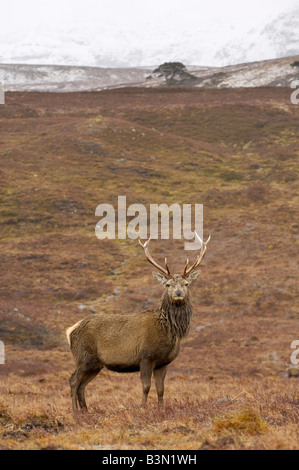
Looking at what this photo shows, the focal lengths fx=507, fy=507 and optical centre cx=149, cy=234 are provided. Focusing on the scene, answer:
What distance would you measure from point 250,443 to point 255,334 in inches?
679

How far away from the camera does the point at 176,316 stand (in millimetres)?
10031

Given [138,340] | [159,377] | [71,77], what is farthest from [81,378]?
[71,77]

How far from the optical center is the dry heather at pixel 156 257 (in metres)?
7.91

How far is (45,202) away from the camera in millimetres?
39125

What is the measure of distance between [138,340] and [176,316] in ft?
2.91

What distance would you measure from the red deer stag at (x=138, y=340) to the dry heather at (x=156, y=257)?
0.75 metres

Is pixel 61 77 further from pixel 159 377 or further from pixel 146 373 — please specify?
pixel 146 373

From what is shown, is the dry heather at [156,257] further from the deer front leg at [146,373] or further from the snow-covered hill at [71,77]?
the snow-covered hill at [71,77]

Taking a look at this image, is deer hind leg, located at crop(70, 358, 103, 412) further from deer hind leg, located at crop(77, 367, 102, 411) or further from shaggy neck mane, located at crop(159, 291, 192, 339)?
shaggy neck mane, located at crop(159, 291, 192, 339)

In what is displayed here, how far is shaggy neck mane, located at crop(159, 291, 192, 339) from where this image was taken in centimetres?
990

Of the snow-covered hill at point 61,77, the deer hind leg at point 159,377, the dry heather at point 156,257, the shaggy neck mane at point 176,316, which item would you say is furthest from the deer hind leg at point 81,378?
the snow-covered hill at point 61,77

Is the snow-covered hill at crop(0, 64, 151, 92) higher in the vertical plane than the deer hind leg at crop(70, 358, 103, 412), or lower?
higher

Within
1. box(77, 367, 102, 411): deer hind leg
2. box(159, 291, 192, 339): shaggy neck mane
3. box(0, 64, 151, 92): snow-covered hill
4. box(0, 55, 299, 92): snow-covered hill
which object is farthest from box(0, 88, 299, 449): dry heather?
box(0, 64, 151, 92): snow-covered hill
